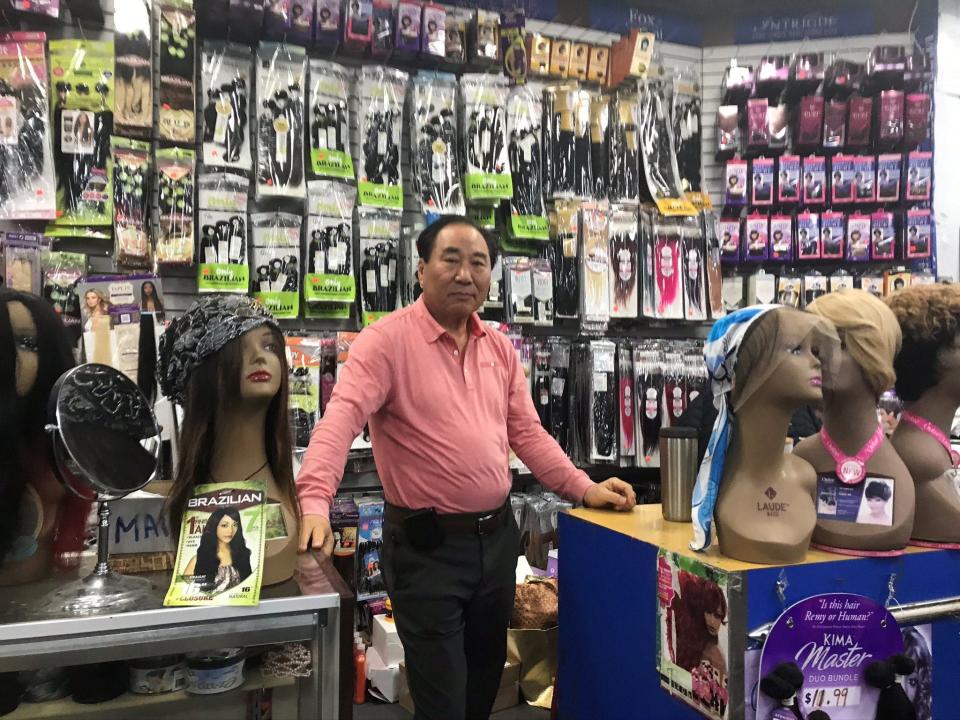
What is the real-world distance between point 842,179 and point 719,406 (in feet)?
10.2

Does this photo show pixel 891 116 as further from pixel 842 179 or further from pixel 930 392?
pixel 930 392

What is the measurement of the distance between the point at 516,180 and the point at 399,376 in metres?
1.80

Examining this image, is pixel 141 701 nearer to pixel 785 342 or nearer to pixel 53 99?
pixel 785 342

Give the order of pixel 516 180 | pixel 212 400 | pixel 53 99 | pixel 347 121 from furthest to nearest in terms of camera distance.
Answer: pixel 516 180
pixel 347 121
pixel 53 99
pixel 212 400

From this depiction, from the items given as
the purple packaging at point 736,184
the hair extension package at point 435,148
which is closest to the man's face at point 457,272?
the hair extension package at point 435,148

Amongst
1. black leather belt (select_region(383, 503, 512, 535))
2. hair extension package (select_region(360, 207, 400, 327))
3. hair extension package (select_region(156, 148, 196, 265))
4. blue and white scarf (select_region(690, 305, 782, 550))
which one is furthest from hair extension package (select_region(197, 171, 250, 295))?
blue and white scarf (select_region(690, 305, 782, 550))

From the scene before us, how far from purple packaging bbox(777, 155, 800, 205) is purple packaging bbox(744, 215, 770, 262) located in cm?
17

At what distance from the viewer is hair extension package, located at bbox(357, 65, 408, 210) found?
3.13 m

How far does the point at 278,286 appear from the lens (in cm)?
294

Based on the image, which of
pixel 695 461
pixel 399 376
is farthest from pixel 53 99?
pixel 695 461

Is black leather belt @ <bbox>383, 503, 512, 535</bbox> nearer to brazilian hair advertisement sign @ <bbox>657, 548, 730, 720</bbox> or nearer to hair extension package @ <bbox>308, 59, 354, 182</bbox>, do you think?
brazilian hair advertisement sign @ <bbox>657, 548, 730, 720</bbox>

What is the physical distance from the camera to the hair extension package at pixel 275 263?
115 inches

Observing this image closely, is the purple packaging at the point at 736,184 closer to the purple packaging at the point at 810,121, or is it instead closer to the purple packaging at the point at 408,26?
the purple packaging at the point at 810,121

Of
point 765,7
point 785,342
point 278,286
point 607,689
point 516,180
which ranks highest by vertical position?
point 765,7
